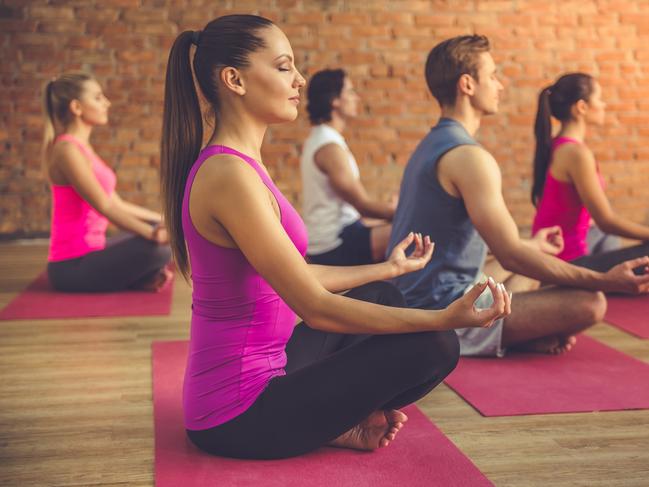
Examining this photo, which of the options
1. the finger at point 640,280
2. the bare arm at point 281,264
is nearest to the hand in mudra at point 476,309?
the bare arm at point 281,264

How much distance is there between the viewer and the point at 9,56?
17.9 feet

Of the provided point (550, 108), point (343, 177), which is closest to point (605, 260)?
point (550, 108)

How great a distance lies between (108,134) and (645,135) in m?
3.79

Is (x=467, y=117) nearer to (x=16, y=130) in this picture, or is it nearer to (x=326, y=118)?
(x=326, y=118)

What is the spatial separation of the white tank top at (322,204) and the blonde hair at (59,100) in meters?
1.05

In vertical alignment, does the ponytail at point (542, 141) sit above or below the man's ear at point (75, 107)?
above

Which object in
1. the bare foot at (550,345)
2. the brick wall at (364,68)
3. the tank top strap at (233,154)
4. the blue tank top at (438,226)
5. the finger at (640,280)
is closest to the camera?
the tank top strap at (233,154)

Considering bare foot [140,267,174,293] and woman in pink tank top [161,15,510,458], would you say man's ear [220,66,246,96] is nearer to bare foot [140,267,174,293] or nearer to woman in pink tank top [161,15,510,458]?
woman in pink tank top [161,15,510,458]

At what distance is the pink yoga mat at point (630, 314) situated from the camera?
3117 millimetres

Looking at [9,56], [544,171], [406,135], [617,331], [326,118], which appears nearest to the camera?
[617,331]

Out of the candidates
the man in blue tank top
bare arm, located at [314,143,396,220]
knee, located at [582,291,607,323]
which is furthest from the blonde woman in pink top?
knee, located at [582,291,607,323]

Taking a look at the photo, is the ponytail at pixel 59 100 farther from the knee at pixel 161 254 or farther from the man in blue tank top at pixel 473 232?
the man in blue tank top at pixel 473 232

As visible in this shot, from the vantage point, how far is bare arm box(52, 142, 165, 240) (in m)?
3.68

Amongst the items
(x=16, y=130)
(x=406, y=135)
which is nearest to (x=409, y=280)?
(x=406, y=135)
